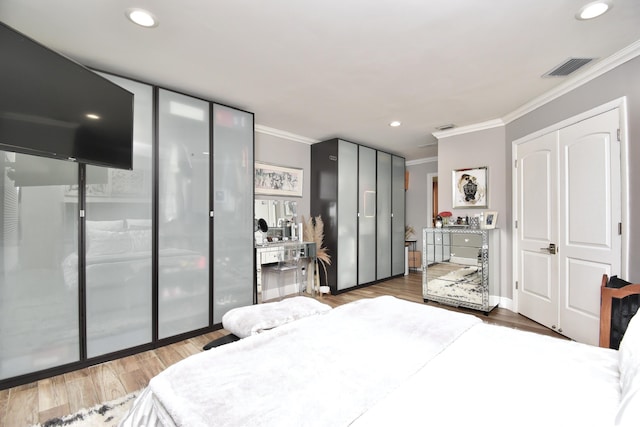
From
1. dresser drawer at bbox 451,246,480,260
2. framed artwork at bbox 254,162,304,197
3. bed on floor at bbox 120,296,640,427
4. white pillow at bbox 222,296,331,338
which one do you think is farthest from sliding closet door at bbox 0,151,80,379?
dresser drawer at bbox 451,246,480,260

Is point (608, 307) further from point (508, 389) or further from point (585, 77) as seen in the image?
point (585, 77)

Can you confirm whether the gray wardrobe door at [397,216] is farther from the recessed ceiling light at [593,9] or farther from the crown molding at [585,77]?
the recessed ceiling light at [593,9]

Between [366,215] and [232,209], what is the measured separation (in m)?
2.65

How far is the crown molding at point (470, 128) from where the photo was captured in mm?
4071

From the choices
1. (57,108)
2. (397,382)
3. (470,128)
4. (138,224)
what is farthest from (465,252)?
(57,108)

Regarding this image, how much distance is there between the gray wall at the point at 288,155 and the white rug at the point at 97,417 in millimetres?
2847

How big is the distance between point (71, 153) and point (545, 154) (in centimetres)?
437

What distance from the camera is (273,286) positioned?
457 centimetres

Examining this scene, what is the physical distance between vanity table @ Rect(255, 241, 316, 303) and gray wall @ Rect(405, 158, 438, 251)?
3065mm

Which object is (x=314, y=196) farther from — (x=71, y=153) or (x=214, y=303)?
(x=71, y=153)

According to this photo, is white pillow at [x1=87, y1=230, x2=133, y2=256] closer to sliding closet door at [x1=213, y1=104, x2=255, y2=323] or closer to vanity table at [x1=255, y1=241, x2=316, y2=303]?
sliding closet door at [x1=213, y1=104, x2=255, y2=323]

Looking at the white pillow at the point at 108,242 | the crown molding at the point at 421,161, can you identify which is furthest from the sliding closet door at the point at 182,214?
the crown molding at the point at 421,161

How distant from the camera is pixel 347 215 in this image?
4.96 metres

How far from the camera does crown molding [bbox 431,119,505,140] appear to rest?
13.4 feet
